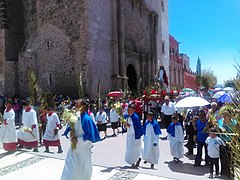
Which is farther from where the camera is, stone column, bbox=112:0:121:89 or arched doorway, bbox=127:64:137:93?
arched doorway, bbox=127:64:137:93

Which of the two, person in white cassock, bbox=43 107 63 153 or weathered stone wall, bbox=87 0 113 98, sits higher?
weathered stone wall, bbox=87 0 113 98

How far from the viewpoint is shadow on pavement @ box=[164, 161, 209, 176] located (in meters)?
6.33

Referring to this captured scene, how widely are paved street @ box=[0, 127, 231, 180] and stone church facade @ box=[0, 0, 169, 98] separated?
9684 mm

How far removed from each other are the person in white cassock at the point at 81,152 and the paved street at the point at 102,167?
0.94 metres

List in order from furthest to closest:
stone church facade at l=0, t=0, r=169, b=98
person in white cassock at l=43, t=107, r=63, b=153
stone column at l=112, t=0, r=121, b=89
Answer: stone column at l=112, t=0, r=121, b=89 < stone church facade at l=0, t=0, r=169, b=98 < person in white cassock at l=43, t=107, r=63, b=153

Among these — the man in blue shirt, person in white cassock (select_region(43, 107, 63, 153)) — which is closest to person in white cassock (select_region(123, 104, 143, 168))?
the man in blue shirt

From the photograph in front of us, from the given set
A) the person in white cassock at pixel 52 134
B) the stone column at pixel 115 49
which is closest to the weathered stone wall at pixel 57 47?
the stone column at pixel 115 49

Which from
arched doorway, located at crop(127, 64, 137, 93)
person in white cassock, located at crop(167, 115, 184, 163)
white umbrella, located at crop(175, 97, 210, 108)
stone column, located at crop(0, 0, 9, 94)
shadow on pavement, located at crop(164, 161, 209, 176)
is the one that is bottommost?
shadow on pavement, located at crop(164, 161, 209, 176)

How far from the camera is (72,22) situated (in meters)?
17.7

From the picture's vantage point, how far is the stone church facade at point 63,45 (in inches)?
689

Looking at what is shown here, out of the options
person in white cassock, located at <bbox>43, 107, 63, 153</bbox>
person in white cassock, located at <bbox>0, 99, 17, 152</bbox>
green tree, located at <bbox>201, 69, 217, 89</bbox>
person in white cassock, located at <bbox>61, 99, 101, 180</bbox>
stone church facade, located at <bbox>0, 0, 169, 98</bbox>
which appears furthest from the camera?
green tree, located at <bbox>201, 69, 217, 89</bbox>

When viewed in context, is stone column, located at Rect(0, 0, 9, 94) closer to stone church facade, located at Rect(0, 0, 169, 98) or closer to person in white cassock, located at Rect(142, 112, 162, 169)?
stone church facade, located at Rect(0, 0, 169, 98)

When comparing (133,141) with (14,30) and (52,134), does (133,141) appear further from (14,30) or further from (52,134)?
(14,30)

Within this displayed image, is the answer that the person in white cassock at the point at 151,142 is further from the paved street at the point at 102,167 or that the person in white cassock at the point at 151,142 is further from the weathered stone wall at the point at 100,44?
the weathered stone wall at the point at 100,44
